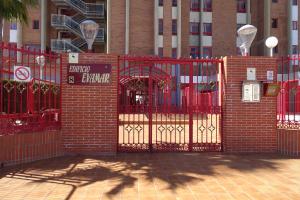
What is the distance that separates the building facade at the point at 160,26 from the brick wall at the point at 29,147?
2733 cm

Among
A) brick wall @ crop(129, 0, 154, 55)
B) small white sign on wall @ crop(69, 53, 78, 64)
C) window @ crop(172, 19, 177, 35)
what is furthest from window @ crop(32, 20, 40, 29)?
small white sign on wall @ crop(69, 53, 78, 64)

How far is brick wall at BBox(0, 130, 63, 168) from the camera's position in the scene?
308 inches

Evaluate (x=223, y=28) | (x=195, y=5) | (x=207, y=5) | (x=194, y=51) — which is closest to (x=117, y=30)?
(x=194, y=51)

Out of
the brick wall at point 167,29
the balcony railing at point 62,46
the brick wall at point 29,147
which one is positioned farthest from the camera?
the brick wall at point 167,29

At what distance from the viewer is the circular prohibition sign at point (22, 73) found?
318 inches

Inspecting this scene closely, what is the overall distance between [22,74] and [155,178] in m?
3.74

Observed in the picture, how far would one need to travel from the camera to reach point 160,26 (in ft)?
123

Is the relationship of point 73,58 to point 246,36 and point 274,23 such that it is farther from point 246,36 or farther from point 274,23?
point 274,23

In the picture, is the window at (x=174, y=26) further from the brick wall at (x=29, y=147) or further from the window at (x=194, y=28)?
the brick wall at (x=29, y=147)

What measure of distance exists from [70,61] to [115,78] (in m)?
1.18

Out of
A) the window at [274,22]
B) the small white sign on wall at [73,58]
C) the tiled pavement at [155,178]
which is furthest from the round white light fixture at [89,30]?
the window at [274,22]

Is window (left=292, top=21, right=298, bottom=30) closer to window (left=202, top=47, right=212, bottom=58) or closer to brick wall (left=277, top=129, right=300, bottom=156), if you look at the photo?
window (left=202, top=47, right=212, bottom=58)

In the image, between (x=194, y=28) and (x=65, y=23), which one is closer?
(x=65, y=23)

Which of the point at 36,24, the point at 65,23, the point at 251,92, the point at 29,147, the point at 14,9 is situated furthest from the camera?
the point at 36,24
